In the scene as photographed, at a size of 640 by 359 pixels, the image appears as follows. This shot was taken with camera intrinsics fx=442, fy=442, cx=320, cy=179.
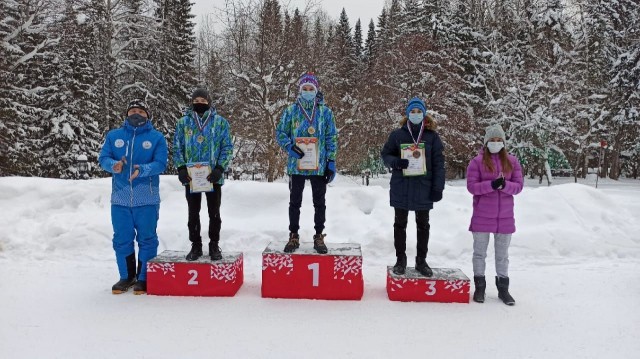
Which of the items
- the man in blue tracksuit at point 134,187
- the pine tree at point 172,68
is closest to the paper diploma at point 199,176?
the man in blue tracksuit at point 134,187

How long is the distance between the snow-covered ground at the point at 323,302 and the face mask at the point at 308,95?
87.4 inches

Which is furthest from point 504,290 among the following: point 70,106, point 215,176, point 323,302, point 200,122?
point 70,106

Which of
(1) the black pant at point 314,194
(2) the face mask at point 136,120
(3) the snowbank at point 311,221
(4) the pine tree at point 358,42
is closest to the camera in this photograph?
(2) the face mask at point 136,120

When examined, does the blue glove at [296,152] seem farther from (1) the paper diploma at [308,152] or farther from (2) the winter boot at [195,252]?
(2) the winter boot at [195,252]

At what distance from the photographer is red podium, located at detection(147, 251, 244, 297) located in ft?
15.5

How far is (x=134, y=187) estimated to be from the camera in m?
4.81

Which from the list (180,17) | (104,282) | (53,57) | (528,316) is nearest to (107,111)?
(53,57)

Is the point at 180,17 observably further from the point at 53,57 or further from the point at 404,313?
the point at 404,313

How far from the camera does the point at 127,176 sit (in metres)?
4.83

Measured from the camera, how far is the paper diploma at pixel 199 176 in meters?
4.75

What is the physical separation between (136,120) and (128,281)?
179cm

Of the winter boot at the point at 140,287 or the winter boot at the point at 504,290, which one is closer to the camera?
the winter boot at the point at 504,290

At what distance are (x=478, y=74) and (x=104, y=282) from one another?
2414 centimetres

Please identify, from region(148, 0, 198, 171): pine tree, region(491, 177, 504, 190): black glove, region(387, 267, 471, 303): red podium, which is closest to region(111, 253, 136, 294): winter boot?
region(387, 267, 471, 303): red podium
